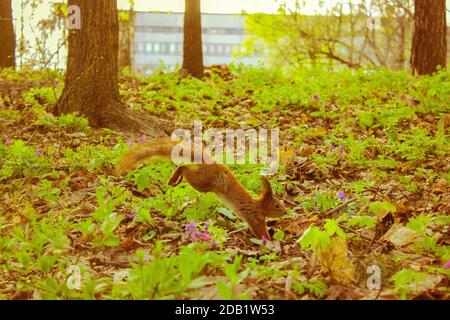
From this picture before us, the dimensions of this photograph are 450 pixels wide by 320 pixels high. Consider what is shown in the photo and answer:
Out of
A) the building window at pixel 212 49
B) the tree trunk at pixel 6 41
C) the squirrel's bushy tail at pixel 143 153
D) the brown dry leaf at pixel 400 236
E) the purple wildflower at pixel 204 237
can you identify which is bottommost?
the brown dry leaf at pixel 400 236

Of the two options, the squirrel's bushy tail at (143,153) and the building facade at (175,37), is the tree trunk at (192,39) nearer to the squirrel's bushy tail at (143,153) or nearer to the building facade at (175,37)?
the squirrel's bushy tail at (143,153)

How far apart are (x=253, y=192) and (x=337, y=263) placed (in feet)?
→ 6.97

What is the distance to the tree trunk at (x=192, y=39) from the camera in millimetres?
13016

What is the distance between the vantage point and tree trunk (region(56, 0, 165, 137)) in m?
8.26

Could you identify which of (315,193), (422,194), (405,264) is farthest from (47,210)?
(422,194)

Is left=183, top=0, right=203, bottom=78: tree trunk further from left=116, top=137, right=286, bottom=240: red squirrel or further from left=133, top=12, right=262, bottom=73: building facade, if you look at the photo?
left=133, top=12, right=262, bottom=73: building facade

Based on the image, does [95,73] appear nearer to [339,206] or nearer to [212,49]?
[339,206]

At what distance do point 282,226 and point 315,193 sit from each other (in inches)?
34.9

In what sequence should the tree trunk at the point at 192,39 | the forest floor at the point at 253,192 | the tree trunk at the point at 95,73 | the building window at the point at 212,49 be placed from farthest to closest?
the building window at the point at 212,49, the tree trunk at the point at 192,39, the tree trunk at the point at 95,73, the forest floor at the point at 253,192

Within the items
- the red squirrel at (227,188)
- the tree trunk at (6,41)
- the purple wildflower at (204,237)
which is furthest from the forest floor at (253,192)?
the tree trunk at (6,41)

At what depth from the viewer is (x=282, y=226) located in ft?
16.2

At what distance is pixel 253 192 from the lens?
5.53m

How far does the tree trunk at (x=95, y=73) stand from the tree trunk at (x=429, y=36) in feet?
19.5
